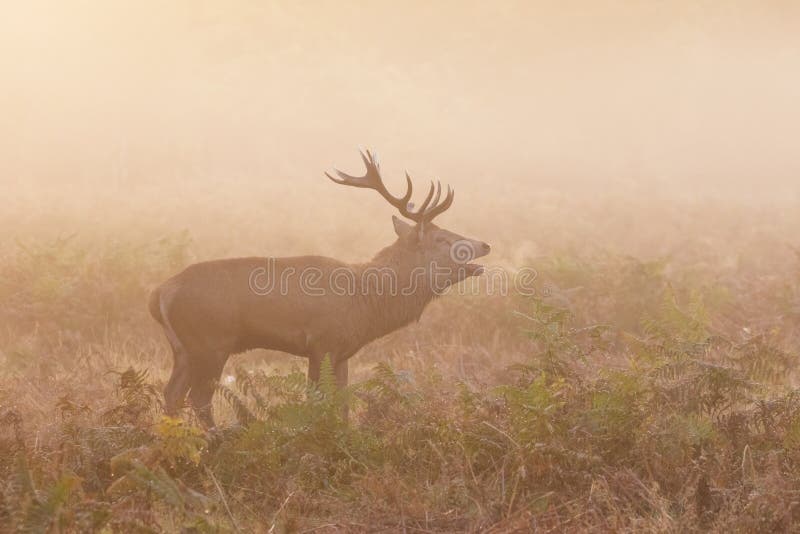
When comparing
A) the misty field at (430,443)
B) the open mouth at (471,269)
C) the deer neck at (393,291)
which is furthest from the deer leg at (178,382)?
the open mouth at (471,269)

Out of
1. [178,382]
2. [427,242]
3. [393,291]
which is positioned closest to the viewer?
[178,382]

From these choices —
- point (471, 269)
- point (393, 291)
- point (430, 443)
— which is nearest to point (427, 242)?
point (471, 269)

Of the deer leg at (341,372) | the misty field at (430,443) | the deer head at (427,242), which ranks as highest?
the deer head at (427,242)

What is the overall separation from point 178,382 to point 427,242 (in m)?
2.97

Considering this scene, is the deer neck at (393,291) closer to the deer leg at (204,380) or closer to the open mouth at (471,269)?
the open mouth at (471,269)

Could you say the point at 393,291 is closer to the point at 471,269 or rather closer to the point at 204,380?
the point at 471,269

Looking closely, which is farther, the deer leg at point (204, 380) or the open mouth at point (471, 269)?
the open mouth at point (471, 269)

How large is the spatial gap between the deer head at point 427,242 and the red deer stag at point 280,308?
3 cm

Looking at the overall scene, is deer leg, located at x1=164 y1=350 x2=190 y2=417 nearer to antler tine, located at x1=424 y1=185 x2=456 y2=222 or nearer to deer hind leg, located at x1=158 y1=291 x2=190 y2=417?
deer hind leg, located at x1=158 y1=291 x2=190 y2=417

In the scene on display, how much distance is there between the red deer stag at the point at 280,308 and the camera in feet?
22.6

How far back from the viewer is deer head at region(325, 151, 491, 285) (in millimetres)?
8273

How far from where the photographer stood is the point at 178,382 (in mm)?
6895

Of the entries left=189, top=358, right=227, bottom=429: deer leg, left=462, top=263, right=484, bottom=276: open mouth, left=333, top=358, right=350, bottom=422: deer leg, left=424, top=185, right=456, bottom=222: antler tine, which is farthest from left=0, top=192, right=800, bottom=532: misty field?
left=424, top=185, right=456, bottom=222: antler tine

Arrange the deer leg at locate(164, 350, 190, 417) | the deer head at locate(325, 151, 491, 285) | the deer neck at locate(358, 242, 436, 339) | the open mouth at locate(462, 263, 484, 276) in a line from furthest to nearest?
the open mouth at locate(462, 263, 484, 276)
the deer head at locate(325, 151, 491, 285)
the deer neck at locate(358, 242, 436, 339)
the deer leg at locate(164, 350, 190, 417)
